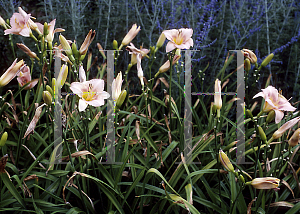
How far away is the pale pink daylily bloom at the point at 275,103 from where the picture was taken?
3.36 feet

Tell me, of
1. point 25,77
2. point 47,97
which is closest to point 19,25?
point 25,77

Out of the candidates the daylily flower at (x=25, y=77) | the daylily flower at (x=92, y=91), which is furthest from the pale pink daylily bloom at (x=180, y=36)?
the daylily flower at (x=25, y=77)

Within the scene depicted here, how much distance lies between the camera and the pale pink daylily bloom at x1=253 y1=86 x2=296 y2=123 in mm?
1023

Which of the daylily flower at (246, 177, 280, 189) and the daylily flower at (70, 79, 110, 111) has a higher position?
the daylily flower at (70, 79, 110, 111)

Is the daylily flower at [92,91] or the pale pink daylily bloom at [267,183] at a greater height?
the daylily flower at [92,91]

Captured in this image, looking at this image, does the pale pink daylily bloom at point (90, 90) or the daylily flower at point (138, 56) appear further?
the daylily flower at point (138, 56)

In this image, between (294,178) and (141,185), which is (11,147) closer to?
(141,185)

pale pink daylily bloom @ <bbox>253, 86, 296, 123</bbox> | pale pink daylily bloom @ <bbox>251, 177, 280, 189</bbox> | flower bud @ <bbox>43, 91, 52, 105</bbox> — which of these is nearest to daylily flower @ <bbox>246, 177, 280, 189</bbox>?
pale pink daylily bloom @ <bbox>251, 177, 280, 189</bbox>

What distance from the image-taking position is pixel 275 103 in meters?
1.07

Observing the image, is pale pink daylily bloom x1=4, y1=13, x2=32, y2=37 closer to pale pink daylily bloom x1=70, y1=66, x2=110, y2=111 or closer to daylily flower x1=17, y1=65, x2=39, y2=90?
daylily flower x1=17, y1=65, x2=39, y2=90

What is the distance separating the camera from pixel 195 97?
2068 mm

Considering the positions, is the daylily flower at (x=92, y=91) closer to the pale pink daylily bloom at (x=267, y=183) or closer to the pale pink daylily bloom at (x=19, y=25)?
the pale pink daylily bloom at (x=19, y=25)

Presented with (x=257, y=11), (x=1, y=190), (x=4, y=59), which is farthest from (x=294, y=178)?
(x=4, y=59)

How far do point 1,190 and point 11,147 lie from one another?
19.9 inches
